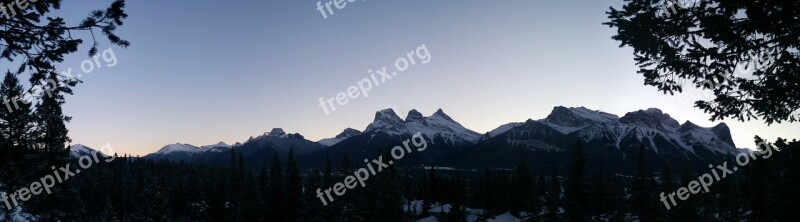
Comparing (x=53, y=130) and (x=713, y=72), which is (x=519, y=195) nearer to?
(x=53, y=130)

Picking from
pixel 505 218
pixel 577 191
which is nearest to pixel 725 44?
pixel 577 191

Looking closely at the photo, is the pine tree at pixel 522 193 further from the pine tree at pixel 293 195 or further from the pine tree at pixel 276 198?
the pine tree at pixel 276 198

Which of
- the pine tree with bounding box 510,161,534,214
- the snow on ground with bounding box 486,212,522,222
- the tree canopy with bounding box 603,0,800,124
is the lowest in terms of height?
the snow on ground with bounding box 486,212,522,222

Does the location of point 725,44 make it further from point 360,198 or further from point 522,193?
point 522,193

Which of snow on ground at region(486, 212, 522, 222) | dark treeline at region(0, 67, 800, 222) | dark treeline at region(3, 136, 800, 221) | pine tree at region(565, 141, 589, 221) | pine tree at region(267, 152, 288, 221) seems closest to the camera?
dark treeline at region(0, 67, 800, 222)

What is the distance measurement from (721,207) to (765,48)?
8350 cm

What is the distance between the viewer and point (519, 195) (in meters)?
93.1

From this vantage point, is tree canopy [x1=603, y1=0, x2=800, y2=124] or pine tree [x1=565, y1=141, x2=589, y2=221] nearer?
tree canopy [x1=603, y1=0, x2=800, y2=124]

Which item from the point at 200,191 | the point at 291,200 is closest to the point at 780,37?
the point at 291,200
